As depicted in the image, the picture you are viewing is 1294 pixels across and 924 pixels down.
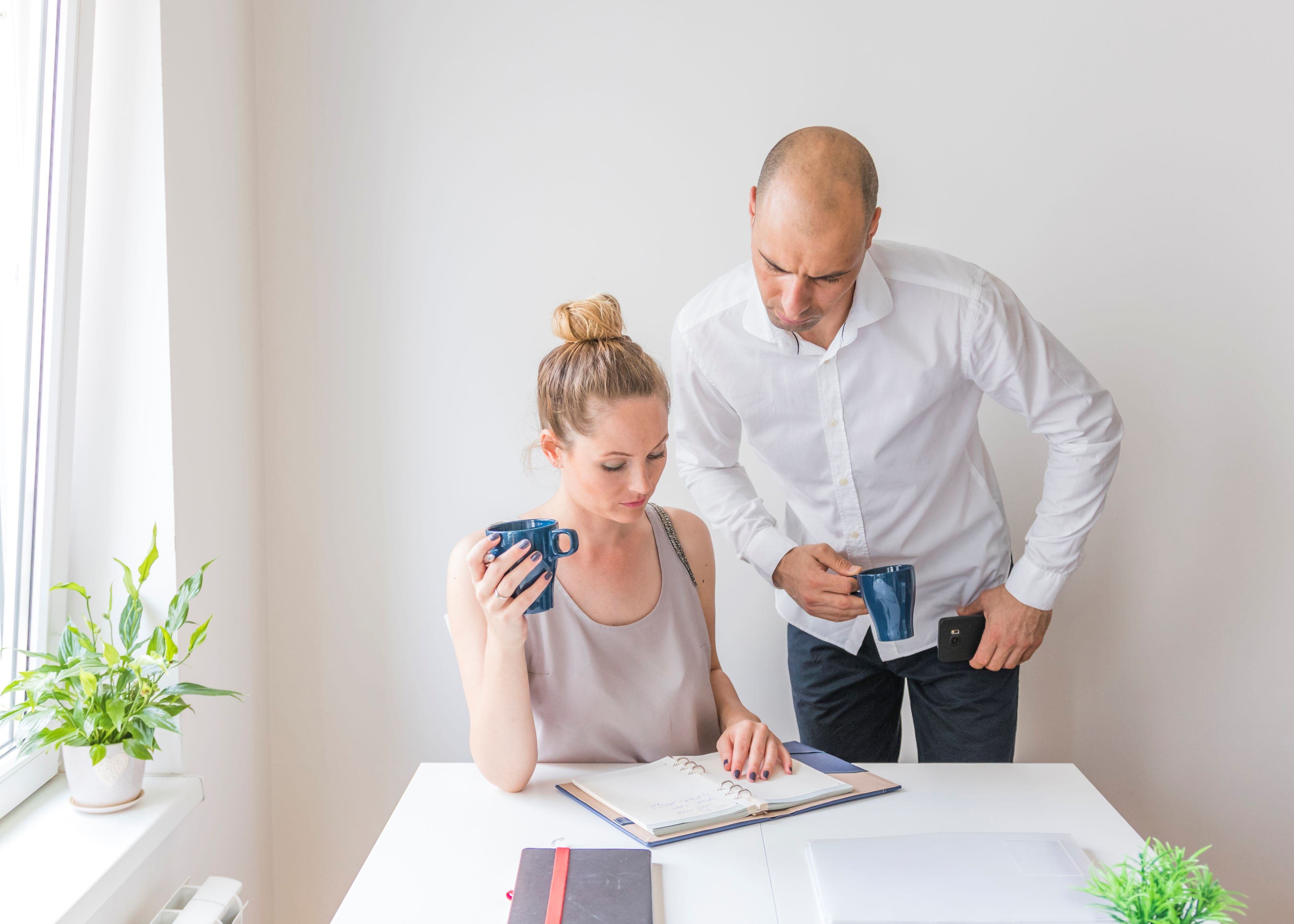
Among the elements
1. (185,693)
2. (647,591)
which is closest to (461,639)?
(647,591)

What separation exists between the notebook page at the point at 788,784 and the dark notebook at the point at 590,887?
23 centimetres


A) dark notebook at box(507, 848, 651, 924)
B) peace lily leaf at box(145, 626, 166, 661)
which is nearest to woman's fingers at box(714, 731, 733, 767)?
dark notebook at box(507, 848, 651, 924)

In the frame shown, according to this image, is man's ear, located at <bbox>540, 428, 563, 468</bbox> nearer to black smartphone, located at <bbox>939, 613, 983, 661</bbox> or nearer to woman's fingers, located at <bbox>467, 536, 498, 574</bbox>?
woman's fingers, located at <bbox>467, 536, 498, 574</bbox>

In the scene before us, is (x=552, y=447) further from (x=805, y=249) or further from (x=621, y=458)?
(x=805, y=249)

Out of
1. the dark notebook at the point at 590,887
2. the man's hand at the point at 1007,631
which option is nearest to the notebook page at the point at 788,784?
the dark notebook at the point at 590,887

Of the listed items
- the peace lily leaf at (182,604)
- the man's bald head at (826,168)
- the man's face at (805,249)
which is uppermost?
the man's bald head at (826,168)

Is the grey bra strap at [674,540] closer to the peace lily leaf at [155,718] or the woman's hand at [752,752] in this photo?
the woman's hand at [752,752]

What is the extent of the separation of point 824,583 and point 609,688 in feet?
1.47

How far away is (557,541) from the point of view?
130 centimetres

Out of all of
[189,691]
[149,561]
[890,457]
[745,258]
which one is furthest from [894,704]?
[149,561]

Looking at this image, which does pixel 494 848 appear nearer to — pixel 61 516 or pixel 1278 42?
pixel 61 516

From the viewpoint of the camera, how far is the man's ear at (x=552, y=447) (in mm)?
1587

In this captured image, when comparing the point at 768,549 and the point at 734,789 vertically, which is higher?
the point at 768,549

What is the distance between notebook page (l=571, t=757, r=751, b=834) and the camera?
4.15 ft
